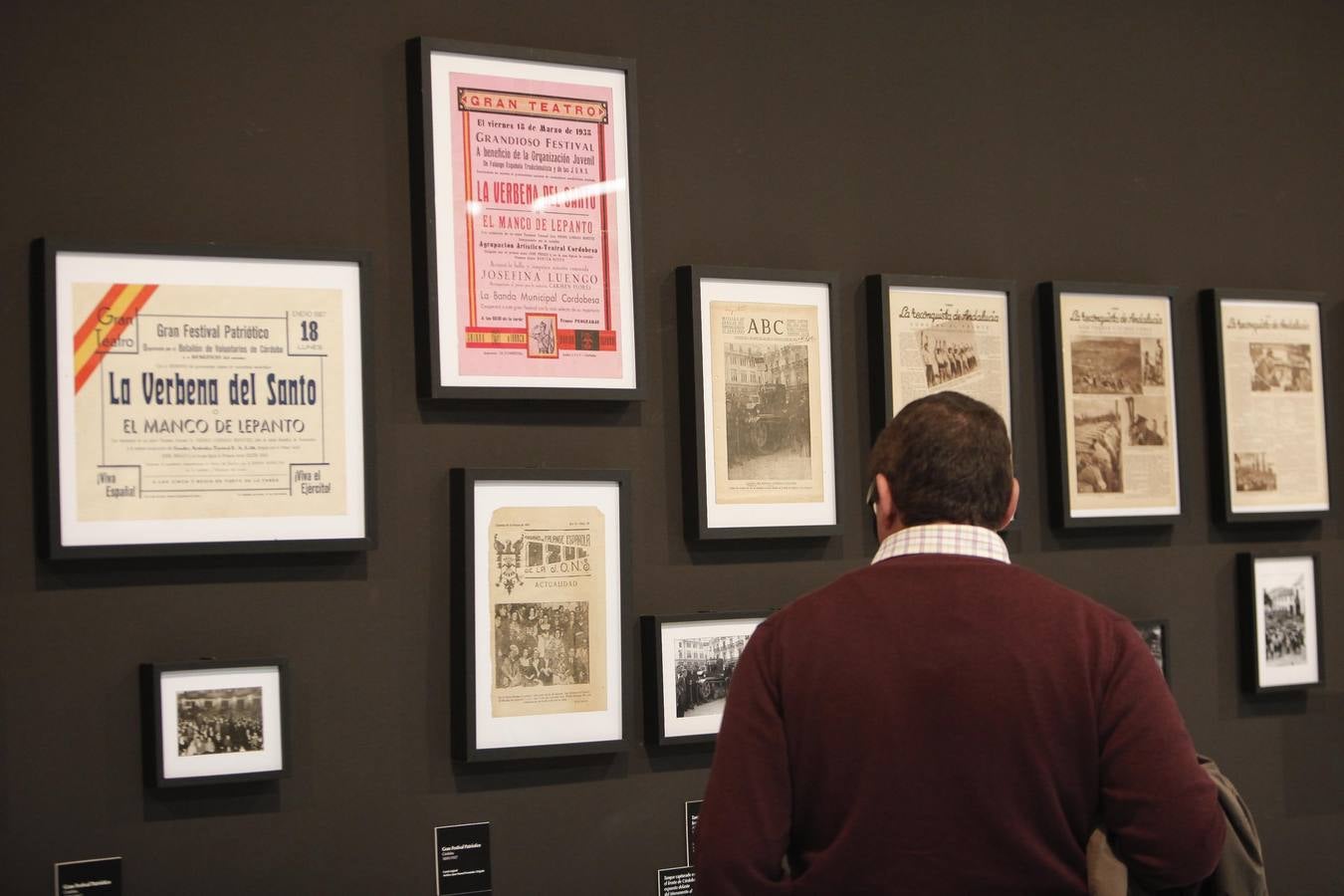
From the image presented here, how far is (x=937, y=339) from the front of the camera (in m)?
2.96

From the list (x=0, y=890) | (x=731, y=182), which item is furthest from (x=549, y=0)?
(x=0, y=890)

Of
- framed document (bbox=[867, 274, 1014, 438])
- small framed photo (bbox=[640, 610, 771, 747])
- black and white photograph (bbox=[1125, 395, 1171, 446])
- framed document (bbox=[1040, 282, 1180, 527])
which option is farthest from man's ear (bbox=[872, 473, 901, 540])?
black and white photograph (bbox=[1125, 395, 1171, 446])

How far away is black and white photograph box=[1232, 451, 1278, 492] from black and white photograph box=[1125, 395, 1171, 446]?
20 centimetres

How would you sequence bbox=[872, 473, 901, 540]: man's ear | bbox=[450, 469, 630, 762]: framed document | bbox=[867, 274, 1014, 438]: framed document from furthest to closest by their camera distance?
bbox=[867, 274, 1014, 438]: framed document, bbox=[450, 469, 630, 762]: framed document, bbox=[872, 473, 901, 540]: man's ear

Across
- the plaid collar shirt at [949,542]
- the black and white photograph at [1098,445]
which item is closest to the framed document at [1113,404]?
the black and white photograph at [1098,445]

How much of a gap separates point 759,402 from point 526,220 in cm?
58

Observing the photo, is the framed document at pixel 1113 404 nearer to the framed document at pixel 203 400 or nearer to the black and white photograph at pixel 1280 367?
the black and white photograph at pixel 1280 367

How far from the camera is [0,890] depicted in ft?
7.34

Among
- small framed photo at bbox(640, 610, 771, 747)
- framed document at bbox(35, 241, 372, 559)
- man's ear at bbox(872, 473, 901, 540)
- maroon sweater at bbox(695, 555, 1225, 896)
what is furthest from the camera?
small framed photo at bbox(640, 610, 771, 747)

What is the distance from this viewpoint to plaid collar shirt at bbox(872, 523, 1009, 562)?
186cm

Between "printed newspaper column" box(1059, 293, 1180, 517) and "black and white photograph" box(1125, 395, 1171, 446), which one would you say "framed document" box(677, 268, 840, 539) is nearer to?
"printed newspaper column" box(1059, 293, 1180, 517)

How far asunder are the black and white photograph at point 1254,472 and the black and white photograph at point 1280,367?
0.52 feet

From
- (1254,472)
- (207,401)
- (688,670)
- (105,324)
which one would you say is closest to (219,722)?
(207,401)

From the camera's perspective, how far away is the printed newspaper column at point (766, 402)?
2.75m
